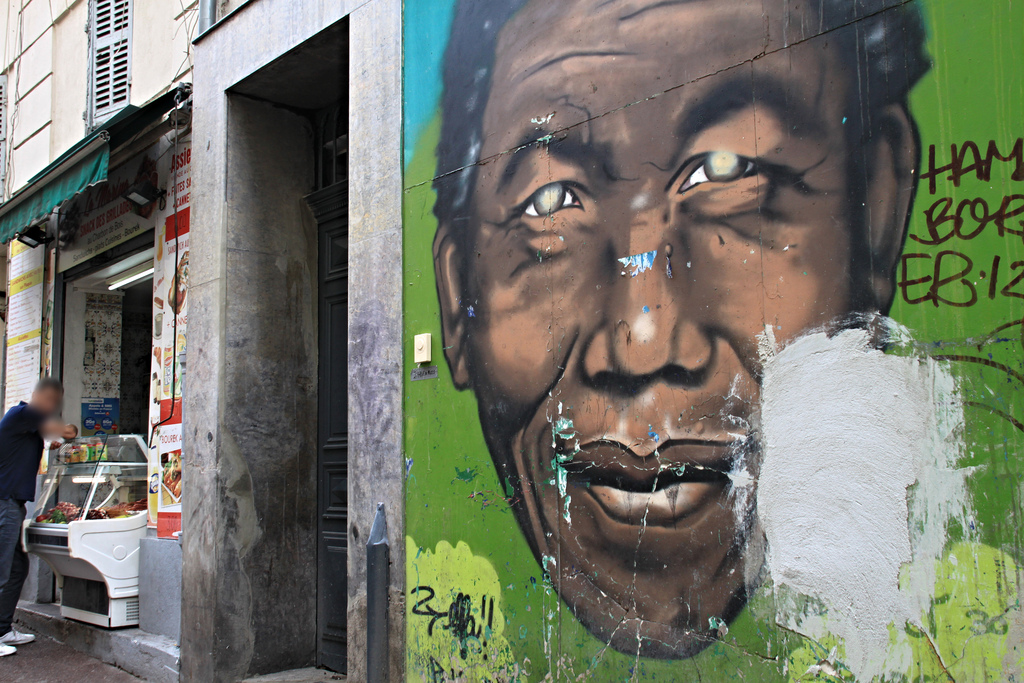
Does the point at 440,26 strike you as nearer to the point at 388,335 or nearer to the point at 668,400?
the point at 388,335

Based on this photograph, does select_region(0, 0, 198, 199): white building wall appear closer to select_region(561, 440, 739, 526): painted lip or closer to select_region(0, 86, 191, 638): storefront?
select_region(0, 86, 191, 638): storefront

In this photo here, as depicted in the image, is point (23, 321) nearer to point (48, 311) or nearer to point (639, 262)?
point (48, 311)

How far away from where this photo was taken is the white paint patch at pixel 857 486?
2441mm

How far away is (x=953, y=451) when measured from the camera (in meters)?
2.40

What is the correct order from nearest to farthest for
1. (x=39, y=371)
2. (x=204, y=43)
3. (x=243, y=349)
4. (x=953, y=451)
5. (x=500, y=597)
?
A: (x=953, y=451)
(x=500, y=597)
(x=243, y=349)
(x=204, y=43)
(x=39, y=371)

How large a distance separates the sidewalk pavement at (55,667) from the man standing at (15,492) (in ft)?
0.59

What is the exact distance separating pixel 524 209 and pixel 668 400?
1.21 m

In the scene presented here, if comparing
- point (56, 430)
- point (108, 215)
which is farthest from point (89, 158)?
point (56, 430)

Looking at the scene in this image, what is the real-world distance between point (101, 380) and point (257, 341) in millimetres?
4022

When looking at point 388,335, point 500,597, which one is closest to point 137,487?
point 388,335

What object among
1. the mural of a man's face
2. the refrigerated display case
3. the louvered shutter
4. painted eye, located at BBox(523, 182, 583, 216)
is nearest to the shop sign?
the louvered shutter

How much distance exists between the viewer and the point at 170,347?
642cm

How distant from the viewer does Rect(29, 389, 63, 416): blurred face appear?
275 inches

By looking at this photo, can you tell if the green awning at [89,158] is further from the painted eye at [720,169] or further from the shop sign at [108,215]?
the painted eye at [720,169]
